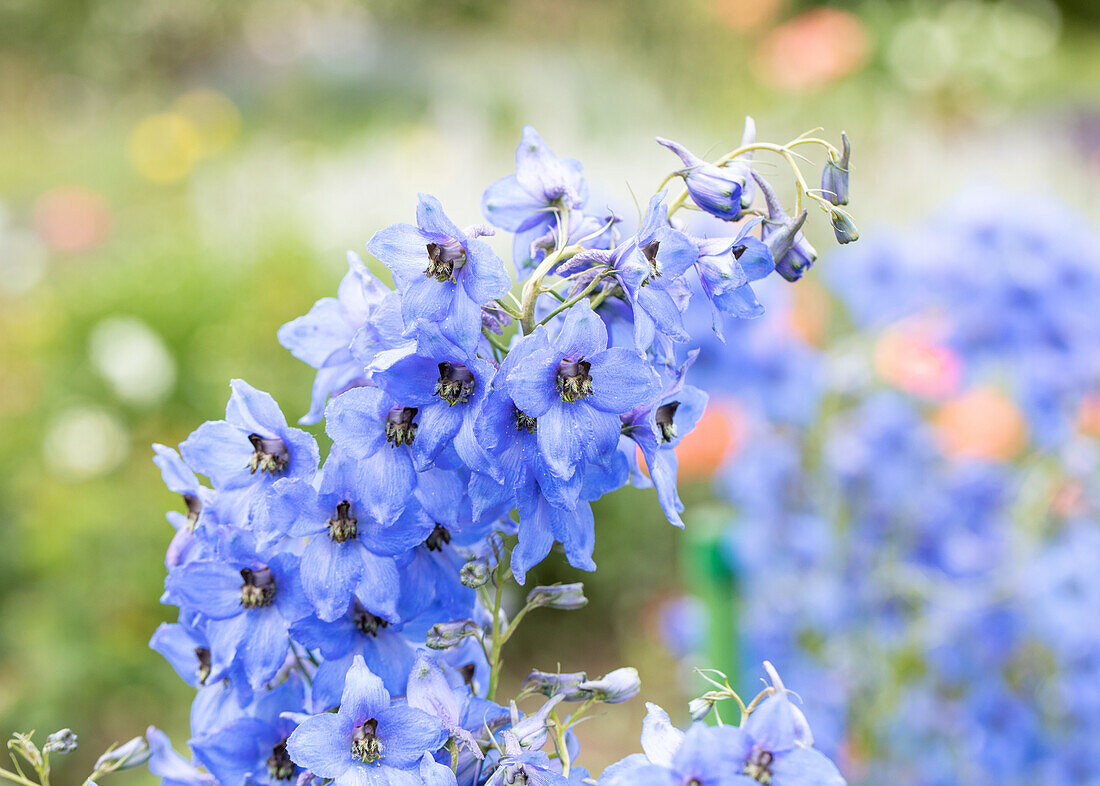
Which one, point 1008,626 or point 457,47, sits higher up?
point 1008,626

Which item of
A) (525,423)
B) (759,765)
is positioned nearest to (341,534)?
(525,423)

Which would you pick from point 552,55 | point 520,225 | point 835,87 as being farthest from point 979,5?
point 520,225

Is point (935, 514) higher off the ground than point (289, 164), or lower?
higher

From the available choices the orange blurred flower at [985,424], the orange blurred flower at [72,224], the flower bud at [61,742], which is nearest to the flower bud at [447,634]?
the flower bud at [61,742]

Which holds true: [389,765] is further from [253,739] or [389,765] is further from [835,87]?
[835,87]

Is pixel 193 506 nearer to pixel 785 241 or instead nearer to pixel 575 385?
pixel 575 385

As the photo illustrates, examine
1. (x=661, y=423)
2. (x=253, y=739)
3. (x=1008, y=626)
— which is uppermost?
(x=661, y=423)

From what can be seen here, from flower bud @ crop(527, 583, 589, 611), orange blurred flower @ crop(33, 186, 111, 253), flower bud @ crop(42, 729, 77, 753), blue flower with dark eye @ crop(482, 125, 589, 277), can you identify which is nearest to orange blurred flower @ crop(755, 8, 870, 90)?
orange blurred flower @ crop(33, 186, 111, 253)

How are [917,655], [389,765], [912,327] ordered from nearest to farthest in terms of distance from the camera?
[389,765] → [917,655] → [912,327]
